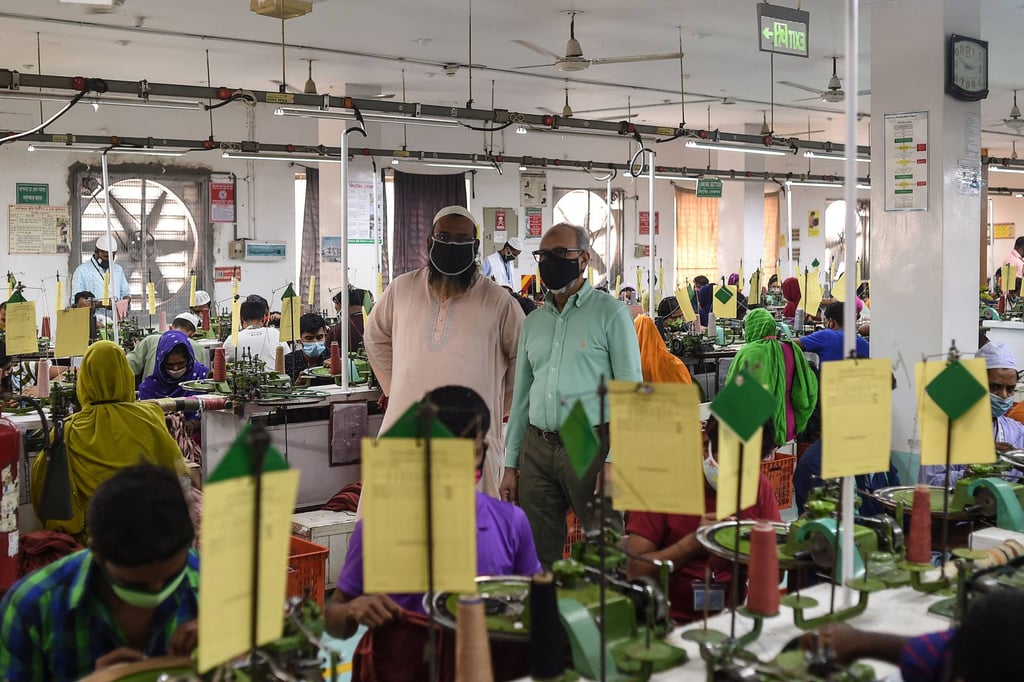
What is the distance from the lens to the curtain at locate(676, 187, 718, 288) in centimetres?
1834

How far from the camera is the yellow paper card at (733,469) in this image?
1.67 m

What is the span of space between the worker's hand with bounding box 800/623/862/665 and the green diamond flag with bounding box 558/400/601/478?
0.49m

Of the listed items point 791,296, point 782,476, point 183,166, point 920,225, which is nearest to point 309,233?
point 183,166

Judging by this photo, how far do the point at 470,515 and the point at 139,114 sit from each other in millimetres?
12384

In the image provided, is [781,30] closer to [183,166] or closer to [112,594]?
[112,594]

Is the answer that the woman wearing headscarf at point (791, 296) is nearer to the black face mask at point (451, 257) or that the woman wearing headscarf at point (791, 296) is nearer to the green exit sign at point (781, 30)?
the green exit sign at point (781, 30)

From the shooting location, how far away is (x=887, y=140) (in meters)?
5.52

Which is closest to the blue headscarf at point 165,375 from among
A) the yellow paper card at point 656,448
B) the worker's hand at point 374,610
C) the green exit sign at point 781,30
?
the green exit sign at point 781,30

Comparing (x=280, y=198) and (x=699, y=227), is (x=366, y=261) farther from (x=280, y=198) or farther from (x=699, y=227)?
(x=699, y=227)

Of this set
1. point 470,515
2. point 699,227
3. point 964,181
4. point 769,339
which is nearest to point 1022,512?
point 470,515

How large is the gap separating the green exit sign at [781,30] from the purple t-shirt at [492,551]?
3767mm

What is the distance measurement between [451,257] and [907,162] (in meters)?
3.04

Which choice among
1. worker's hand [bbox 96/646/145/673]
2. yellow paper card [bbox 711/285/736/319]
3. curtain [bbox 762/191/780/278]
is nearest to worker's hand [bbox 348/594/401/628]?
worker's hand [bbox 96/646/145/673]

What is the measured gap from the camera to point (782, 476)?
20.1 feet
